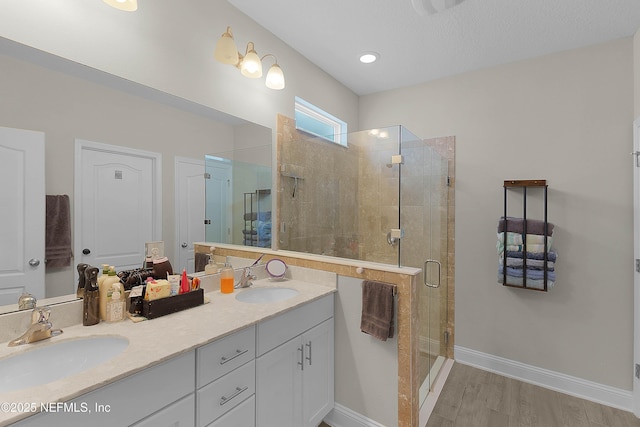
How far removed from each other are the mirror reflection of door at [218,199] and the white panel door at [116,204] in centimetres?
33

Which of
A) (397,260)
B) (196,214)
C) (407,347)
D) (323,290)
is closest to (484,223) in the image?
(397,260)

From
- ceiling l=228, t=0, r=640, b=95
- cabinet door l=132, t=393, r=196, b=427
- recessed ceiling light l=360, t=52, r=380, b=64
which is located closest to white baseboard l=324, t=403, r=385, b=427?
cabinet door l=132, t=393, r=196, b=427

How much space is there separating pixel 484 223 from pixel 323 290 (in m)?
1.73

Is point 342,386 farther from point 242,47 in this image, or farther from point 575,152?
point 575,152

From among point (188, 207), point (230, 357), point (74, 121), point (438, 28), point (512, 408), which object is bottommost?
point (512, 408)

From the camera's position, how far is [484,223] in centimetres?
263

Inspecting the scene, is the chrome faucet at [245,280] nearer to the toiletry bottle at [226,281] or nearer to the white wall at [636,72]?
the toiletry bottle at [226,281]

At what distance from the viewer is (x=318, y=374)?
1713 mm

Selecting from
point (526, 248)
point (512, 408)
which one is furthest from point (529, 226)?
point (512, 408)

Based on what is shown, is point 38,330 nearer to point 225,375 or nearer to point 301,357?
point 225,375

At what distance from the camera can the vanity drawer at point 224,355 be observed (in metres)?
1.08

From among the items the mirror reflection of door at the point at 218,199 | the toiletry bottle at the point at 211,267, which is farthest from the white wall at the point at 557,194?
the toiletry bottle at the point at 211,267

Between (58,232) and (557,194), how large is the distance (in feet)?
10.5

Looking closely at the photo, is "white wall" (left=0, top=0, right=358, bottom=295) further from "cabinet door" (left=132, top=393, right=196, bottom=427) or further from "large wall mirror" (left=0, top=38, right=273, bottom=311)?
"cabinet door" (left=132, top=393, right=196, bottom=427)
